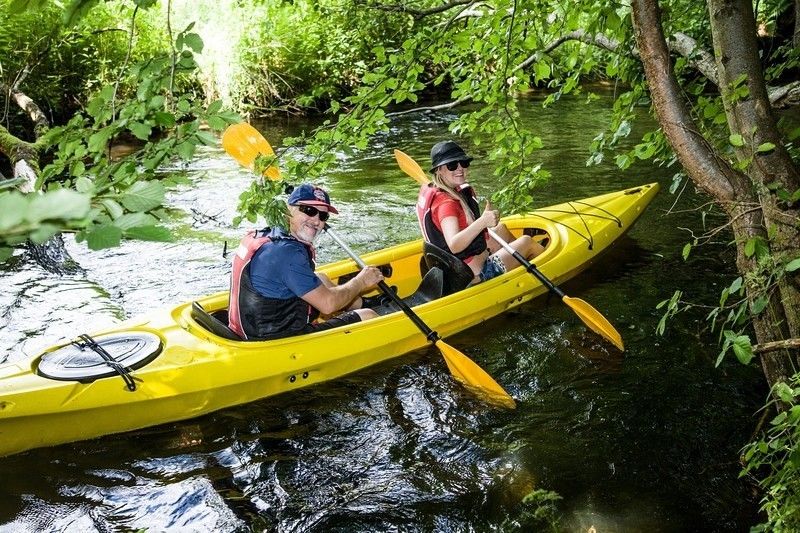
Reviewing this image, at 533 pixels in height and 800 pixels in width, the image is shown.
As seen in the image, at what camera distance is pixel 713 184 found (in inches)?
109

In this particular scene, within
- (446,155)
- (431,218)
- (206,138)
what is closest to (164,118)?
(206,138)

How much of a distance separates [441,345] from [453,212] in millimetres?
1122

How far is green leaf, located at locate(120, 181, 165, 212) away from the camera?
130cm

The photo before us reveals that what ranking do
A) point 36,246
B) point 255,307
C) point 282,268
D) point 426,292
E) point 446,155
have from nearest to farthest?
point 282,268
point 255,307
point 446,155
point 426,292
point 36,246

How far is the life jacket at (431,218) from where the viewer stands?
5.55 meters

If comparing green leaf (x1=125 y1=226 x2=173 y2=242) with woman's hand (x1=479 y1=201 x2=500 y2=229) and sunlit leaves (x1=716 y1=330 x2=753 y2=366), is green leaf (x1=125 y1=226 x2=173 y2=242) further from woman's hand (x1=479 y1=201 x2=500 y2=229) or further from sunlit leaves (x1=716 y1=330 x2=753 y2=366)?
woman's hand (x1=479 y1=201 x2=500 y2=229)

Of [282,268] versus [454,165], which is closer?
[282,268]

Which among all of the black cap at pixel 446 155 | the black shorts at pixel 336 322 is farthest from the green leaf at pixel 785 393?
the black cap at pixel 446 155

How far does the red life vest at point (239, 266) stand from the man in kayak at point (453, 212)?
61.9 inches

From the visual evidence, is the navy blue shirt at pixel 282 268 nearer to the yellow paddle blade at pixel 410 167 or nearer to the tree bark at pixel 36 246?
the yellow paddle blade at pixel 410 167

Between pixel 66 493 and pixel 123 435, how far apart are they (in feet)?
1.72

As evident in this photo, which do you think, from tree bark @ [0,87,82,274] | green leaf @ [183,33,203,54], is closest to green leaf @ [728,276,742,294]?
green leaf @ [183,33,203,54]

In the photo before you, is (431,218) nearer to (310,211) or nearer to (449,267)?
(449,267)

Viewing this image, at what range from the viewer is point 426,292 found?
5793 millimetres
